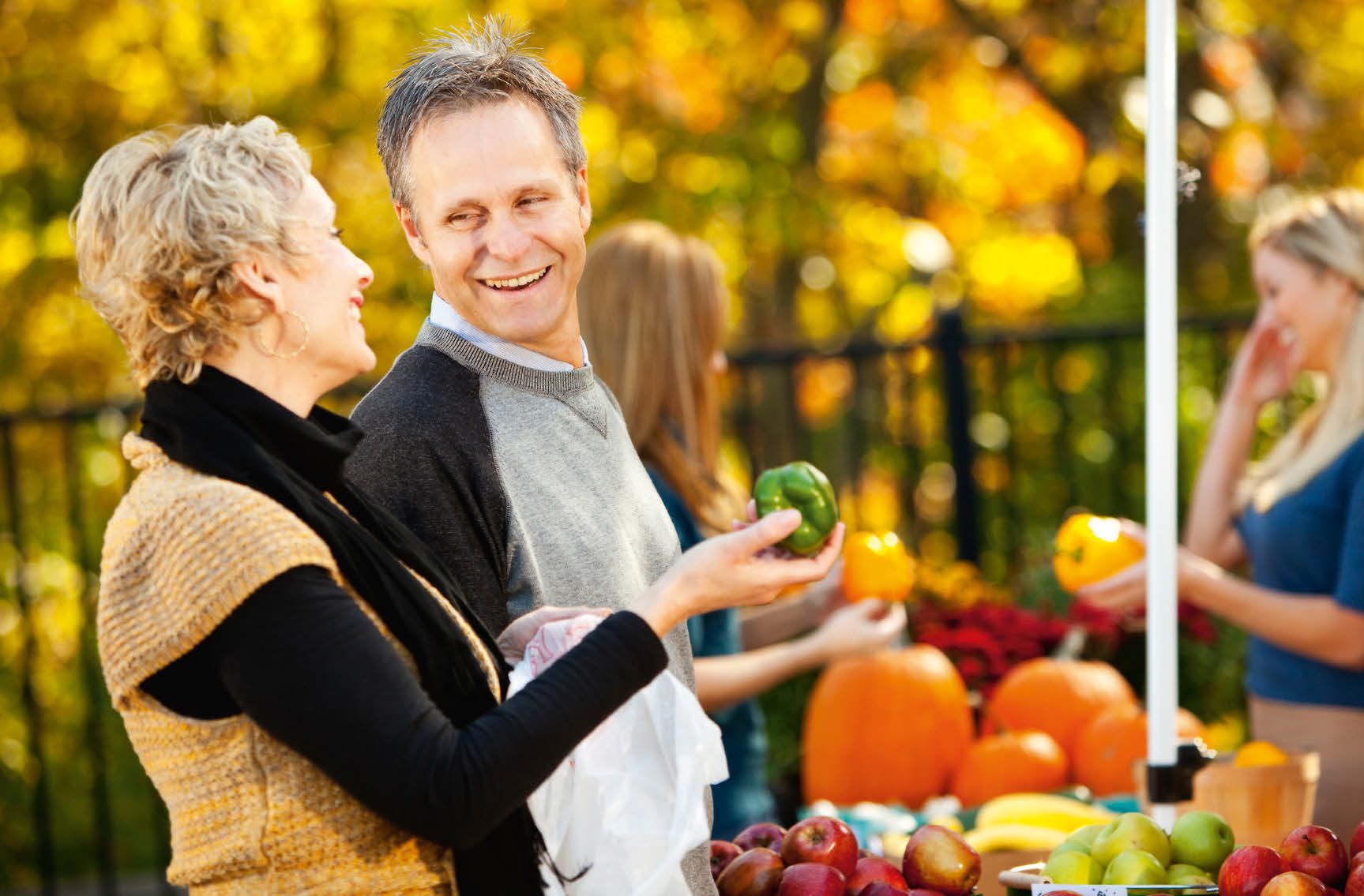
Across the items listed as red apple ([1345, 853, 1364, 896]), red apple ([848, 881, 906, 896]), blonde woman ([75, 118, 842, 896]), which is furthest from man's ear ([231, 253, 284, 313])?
red apple ([1345, 853, 1364, 896])

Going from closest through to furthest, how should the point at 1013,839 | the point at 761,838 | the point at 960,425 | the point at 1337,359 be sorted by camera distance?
the point at 761,838 < the point at 1013,839 < the point at 1337,359 < the point at 960,425

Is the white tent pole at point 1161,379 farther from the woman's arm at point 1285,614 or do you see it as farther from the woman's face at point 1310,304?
the woman's face at point 1310,304

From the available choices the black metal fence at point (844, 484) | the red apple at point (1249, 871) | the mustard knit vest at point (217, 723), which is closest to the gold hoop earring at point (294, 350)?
the mustard knit vest at point (217, 723)

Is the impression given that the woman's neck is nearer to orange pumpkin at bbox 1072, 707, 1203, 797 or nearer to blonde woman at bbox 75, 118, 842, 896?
blonde woman at bbox 75, 118, 842, 896

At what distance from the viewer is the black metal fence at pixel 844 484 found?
518 cm

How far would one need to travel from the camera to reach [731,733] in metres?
3.24

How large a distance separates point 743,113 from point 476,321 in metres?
5.94

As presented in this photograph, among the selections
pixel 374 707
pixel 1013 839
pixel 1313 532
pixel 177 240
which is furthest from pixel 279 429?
pixel 1313 532

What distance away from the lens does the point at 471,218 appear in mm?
1876

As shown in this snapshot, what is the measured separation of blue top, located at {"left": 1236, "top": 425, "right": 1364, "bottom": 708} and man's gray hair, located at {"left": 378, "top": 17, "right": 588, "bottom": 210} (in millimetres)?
2128

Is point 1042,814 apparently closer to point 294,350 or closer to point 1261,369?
point 1261,369

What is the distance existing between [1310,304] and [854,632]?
142 centimetres

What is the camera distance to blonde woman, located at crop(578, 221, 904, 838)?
313cm

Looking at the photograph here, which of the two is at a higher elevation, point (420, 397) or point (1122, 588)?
point (420, 397)
